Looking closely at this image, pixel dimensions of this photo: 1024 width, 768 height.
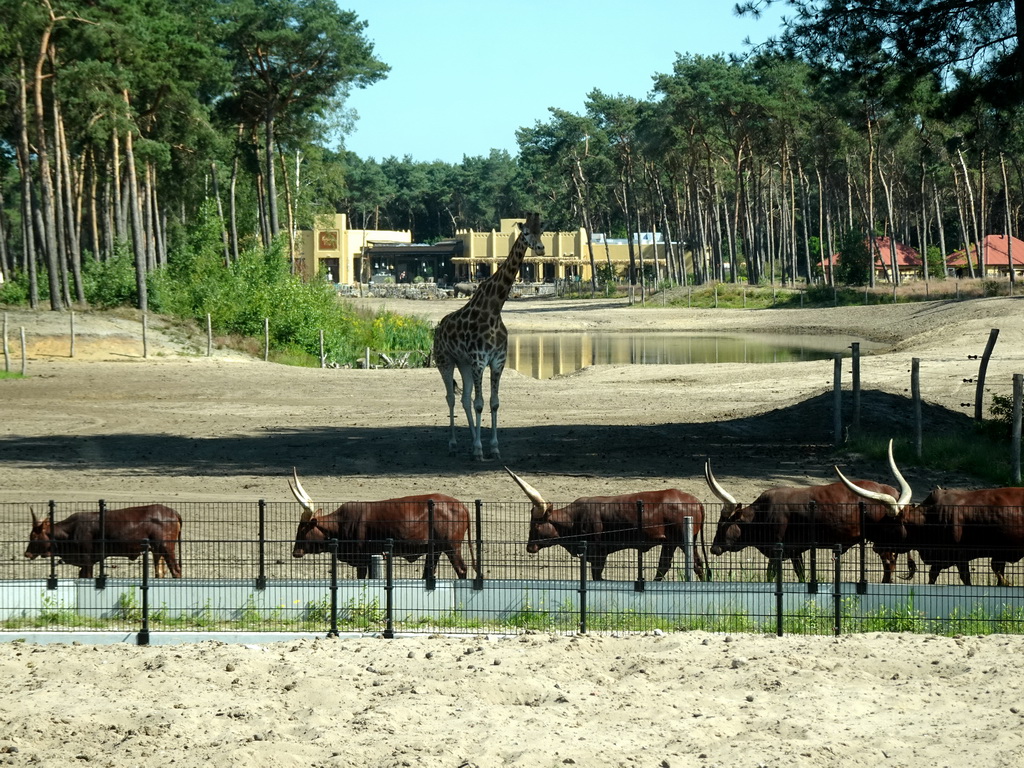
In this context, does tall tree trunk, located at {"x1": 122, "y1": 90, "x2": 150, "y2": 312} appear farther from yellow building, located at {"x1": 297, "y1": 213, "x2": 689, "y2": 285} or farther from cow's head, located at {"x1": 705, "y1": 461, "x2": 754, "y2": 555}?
yellow building, located at {"x1": 297, "y1": 213, "x2": 689, "y2": 285}

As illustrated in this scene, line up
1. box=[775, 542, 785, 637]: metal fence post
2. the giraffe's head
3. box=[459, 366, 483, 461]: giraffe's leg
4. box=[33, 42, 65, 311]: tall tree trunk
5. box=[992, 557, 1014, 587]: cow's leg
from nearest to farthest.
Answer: box=[775, 542, 785, 637]: metal fence post → box=[992, 557, 1014, 587]: cow's leg → box=[459, 366, 483, 461]: giraffe's leg → the giraffe's head → box=[33, 42, 65, 311]: tall tree trunk

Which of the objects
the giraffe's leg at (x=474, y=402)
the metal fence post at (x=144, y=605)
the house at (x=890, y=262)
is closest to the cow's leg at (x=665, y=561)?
the metal fence post at (x=144, y=605)

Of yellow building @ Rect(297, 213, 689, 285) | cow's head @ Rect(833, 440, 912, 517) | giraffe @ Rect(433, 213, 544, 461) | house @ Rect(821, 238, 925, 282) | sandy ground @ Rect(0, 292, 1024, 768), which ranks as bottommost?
sandy ground @ Rect(0, 292, 1024, 768)

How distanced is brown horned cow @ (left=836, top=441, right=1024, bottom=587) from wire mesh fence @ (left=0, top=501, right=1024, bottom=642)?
32 mm

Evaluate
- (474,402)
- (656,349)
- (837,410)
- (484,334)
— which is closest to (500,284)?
(484,334)

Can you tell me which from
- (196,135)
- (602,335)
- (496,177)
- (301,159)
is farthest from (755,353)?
(496,177)

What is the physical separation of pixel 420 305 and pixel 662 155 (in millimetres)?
22661

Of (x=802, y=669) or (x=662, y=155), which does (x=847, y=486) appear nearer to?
(x=802, y=669)

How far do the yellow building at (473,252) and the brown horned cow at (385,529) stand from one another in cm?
11552

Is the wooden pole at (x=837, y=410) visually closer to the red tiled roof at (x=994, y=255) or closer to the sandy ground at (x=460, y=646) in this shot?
the sandy ground at (x=460, y=646)

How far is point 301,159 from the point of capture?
11612 centimetres

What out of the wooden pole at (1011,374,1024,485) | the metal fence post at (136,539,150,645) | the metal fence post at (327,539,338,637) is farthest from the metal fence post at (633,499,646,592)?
the wooden pole at (1011,374,1024,485)

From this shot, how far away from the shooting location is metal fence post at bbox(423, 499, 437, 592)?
13.0m

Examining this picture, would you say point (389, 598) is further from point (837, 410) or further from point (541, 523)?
point (837, 410)
